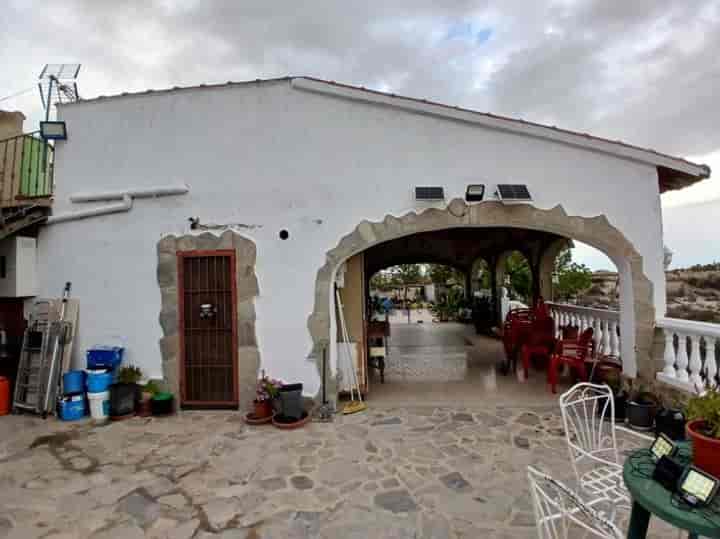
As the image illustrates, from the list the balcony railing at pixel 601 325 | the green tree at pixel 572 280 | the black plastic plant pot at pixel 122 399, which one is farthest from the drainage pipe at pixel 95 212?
the green tree at pixel 572 280

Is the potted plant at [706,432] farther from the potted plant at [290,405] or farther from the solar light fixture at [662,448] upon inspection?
the potted plant at [290,405]

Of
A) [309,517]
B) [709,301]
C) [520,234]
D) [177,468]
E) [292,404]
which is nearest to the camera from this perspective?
[309,517]

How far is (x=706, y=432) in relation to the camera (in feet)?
6.01

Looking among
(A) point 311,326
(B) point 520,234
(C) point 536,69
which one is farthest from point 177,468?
(B) point 520,234

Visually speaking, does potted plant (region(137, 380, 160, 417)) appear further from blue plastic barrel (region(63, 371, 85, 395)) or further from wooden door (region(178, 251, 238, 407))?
blue plastic barrel (region(63, 371, 85, 395))

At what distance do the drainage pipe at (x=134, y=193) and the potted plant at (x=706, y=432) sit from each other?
5996 millimetres

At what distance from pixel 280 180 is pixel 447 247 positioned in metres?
8.35

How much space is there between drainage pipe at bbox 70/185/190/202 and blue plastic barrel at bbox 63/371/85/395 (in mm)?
2610

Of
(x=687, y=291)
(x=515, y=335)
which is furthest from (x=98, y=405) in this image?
(x=687, y=291)

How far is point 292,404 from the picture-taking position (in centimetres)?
512

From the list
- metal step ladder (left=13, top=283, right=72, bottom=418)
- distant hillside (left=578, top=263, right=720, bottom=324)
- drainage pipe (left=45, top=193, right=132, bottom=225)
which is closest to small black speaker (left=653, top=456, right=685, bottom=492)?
drainage pipe (left=45, top=193, right=132, bottom=225)

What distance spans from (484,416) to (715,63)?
655 cm

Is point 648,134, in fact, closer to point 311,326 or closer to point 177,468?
point 311,326

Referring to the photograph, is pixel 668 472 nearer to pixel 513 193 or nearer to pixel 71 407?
pixel 513 193
